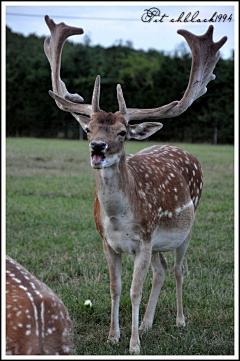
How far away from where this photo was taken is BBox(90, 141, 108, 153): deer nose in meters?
3.24

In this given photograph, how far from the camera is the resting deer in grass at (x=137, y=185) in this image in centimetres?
354

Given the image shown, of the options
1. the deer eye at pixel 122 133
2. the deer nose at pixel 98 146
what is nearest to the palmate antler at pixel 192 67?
the deer eye at pixel 122 133

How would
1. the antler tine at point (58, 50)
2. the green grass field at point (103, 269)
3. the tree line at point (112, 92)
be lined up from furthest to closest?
the tree line at point (112, 92)
the antler tine at point (58, 50)
the green grass field at point (103, 269)

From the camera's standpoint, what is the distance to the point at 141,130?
373cm

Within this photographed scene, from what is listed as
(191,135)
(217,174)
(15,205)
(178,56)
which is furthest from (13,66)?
(15,205)

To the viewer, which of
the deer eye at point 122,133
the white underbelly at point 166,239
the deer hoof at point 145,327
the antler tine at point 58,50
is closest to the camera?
the deer eye at point 122,133

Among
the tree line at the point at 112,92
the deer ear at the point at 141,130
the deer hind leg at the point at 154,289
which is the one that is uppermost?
the tree line at the point at 112,92

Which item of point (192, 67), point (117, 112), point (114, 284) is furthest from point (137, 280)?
point (192, 67)

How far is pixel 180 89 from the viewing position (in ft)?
96.5

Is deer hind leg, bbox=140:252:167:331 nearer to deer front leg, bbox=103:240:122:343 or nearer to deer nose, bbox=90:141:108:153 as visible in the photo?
deer front leg, bbox=103:240:122:343

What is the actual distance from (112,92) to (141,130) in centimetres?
2624

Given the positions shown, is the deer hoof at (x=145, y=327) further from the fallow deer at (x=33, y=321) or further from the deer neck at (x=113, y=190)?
the fallow deer at (x=33, y=321)

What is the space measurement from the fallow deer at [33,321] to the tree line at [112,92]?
78.8ft

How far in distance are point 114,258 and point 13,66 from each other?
32701mm
